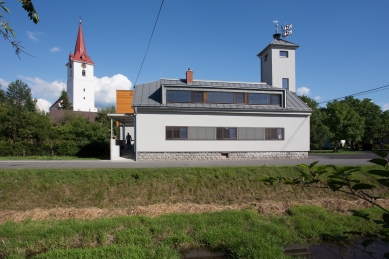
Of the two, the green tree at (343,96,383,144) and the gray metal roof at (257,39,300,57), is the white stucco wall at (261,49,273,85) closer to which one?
the gray metal roof at (257,39,300,57)

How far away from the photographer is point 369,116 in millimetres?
43375

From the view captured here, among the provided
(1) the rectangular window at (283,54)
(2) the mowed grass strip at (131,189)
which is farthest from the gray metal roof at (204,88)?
(2) the mowed grass strip at (131,189)

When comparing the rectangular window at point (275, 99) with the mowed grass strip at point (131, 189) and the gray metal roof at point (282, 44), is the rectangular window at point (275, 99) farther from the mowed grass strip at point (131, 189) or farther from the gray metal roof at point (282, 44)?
the mowed grass strip at point (131, 189)

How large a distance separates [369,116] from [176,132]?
4087 cm

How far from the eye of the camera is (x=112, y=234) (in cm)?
679

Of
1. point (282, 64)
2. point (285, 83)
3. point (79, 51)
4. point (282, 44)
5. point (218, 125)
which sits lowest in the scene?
point (218, 125)

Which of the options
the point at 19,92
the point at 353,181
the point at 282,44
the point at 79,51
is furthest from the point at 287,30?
the point at 19,92

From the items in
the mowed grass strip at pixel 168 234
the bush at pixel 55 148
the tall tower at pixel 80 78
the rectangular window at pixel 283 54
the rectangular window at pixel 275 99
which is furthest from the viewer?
the tall tower at pixel 80 78

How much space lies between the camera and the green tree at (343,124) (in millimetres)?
28594

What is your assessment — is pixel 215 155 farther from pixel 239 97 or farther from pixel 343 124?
pixel 343 124

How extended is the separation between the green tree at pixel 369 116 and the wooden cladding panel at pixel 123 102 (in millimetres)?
38980

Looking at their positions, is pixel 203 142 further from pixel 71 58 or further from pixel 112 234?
pixel 71 58

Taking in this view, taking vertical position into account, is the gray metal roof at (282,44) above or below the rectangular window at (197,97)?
above

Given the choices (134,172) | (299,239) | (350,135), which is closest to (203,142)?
(134,172)
